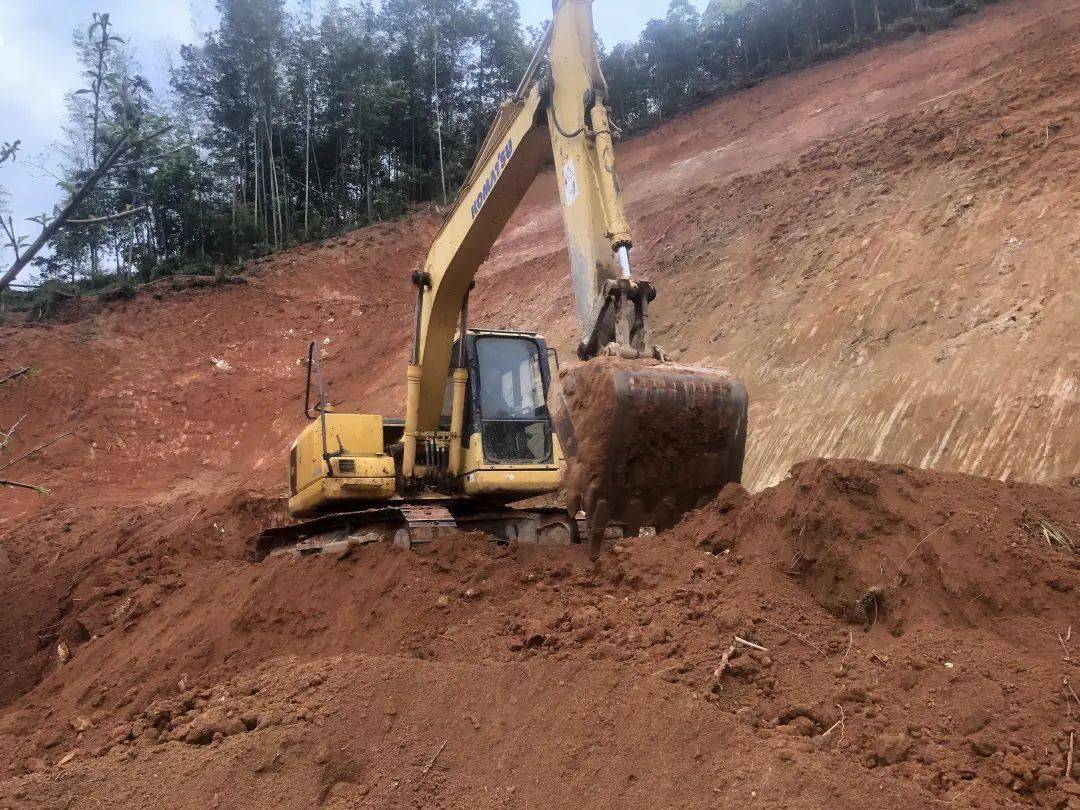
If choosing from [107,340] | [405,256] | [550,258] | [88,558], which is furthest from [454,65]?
[88,558]

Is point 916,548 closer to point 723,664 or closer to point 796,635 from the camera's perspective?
point 796,635

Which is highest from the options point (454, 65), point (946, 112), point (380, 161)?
point (454, 65)

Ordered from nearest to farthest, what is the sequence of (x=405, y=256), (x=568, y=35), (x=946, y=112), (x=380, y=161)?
(x=568, y=35) < (x=946, y=112) < (x=405, y=256) < (x=380, y=161)

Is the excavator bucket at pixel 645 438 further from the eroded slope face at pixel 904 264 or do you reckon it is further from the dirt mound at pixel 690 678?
the eroded slope face at pixel 904 264

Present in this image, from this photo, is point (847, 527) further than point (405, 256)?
No

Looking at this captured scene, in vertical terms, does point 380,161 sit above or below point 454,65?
below

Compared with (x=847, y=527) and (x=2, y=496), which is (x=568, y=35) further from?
(x=2, y=496)

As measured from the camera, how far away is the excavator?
462 centimetres

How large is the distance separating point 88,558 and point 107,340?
12496 millimetres

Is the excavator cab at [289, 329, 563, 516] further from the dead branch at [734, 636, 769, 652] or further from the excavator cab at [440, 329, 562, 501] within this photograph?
the dead branch at [734, 636, 769, 652]

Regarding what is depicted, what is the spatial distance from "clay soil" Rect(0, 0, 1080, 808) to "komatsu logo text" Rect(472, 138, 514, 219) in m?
2.77

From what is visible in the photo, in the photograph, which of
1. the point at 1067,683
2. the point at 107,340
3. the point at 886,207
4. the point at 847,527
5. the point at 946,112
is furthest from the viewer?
the point at 107,340

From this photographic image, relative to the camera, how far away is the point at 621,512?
15.5ft

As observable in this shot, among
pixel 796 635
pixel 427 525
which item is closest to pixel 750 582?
pixel 796 635
